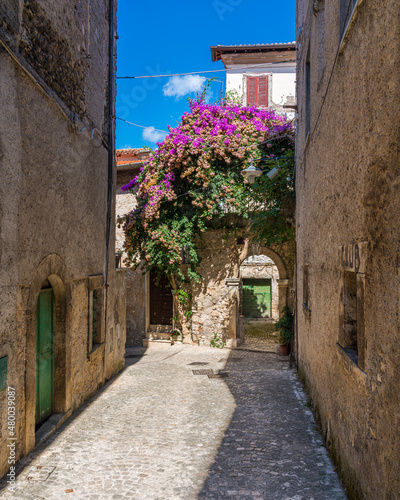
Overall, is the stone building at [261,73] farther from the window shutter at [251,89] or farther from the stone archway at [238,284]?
the stone archway at [238,284]

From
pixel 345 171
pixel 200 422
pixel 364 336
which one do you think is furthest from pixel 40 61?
pixel 200 422

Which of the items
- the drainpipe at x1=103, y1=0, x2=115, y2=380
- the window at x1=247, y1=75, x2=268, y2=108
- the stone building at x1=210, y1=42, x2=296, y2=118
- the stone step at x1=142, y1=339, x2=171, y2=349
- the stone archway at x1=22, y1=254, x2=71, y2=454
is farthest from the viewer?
the window at x1=247, y1=75, x2=268, y2=108

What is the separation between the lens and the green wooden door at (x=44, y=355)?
5.39 m

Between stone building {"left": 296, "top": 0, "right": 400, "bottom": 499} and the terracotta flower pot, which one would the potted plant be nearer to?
the terracotta flower pot

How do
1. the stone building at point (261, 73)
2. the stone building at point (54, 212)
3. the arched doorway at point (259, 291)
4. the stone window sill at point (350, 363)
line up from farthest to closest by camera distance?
the arched doorway at point (259, 291), the stone building at point (261, 73), the stone building at point (54, 212), the stone window sill at point (350, 363)

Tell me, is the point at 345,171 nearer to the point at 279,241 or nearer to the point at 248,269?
the point at 279,241

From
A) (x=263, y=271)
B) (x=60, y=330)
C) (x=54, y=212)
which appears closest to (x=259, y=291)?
(x=263, y=271)

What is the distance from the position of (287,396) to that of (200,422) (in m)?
1.93

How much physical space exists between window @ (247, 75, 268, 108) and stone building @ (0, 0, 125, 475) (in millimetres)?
10393

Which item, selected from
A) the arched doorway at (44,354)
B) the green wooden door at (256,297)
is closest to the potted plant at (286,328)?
the arched doorway at (44,354)

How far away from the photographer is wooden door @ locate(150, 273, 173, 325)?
45.4 ft

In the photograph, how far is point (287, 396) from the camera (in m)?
7.14

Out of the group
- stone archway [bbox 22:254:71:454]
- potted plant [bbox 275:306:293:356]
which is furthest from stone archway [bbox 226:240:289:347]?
stone archway [bbox 22:254:71:454]

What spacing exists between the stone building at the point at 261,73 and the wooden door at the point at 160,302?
847 centimetres
